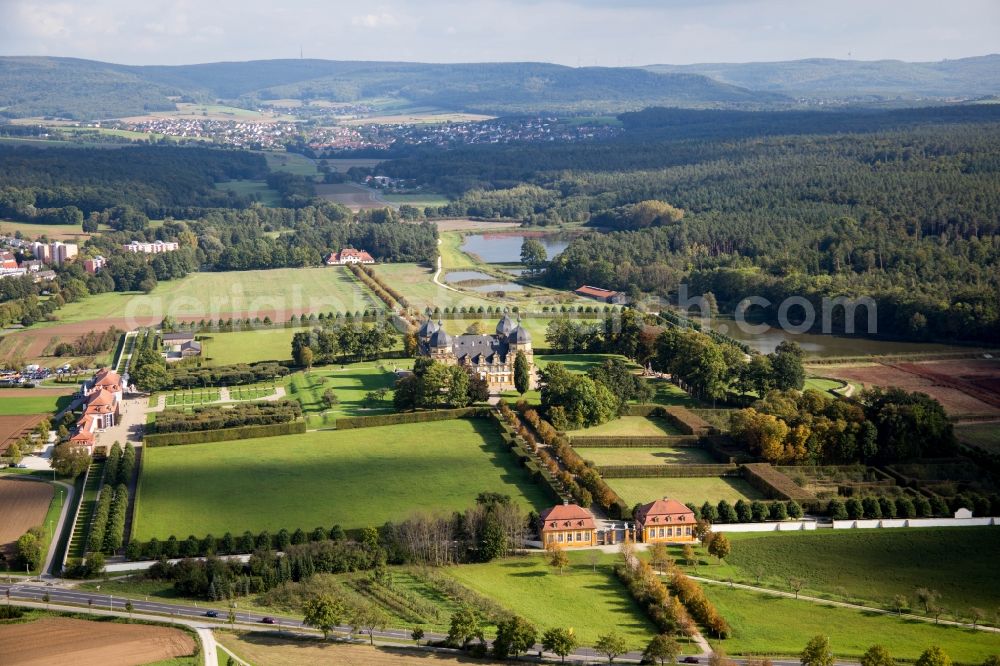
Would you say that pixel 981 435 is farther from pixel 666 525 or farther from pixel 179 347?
pixel 179 347

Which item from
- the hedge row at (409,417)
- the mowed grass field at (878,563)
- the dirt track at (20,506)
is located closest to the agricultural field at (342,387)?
the hedge row at (409,417)

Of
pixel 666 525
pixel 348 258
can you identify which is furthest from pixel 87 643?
pixel 348 258

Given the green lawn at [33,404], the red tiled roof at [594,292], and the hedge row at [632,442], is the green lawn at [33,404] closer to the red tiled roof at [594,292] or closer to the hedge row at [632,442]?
the hedge row at [632,442]

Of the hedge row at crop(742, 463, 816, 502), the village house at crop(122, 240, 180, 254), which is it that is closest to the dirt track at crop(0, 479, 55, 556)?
the hedge row at crop(742, 463, 816, 502)

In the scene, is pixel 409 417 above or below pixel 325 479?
above

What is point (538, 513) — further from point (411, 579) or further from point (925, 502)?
point (925, 502)

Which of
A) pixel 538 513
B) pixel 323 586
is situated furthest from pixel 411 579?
pixel 538 513
